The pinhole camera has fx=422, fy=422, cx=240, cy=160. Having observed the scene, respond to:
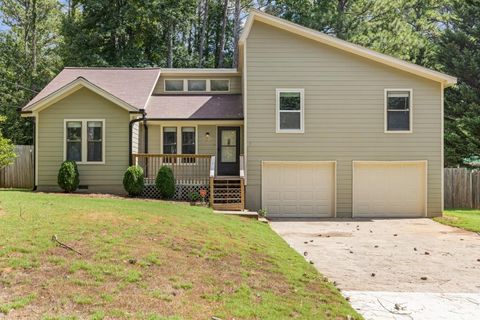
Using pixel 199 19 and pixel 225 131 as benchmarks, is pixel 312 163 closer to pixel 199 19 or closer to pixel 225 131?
pixel 225 131

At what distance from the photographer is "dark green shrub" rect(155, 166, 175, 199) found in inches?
578

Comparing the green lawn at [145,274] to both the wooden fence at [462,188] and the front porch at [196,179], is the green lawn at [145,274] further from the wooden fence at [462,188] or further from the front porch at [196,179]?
the wooden fence at [462,188]

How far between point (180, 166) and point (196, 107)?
2.59m

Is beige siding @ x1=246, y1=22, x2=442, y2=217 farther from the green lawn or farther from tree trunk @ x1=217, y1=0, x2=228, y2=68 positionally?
tree trunk @ x1=217, y1=0, x2=228, y2=68

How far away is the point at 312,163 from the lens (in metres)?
15.6

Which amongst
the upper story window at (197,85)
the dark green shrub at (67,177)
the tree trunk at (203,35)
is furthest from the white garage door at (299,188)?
the tree trunk at (203,35)

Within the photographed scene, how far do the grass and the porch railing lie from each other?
8.38 m

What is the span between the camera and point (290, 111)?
614 inches

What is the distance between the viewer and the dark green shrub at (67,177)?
1452 cm

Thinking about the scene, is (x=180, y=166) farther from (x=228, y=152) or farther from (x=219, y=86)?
(x=219, y=86)

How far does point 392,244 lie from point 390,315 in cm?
544

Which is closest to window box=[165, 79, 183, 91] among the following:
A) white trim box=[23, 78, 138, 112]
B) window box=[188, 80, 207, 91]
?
window box=[188, 80, 207, 91]

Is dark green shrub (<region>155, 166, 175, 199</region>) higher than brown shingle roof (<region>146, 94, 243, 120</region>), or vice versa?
brown shingle roof (<region>146, 94, 243, 120</region>)

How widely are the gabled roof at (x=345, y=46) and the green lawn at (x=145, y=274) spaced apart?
9177 millimetres
